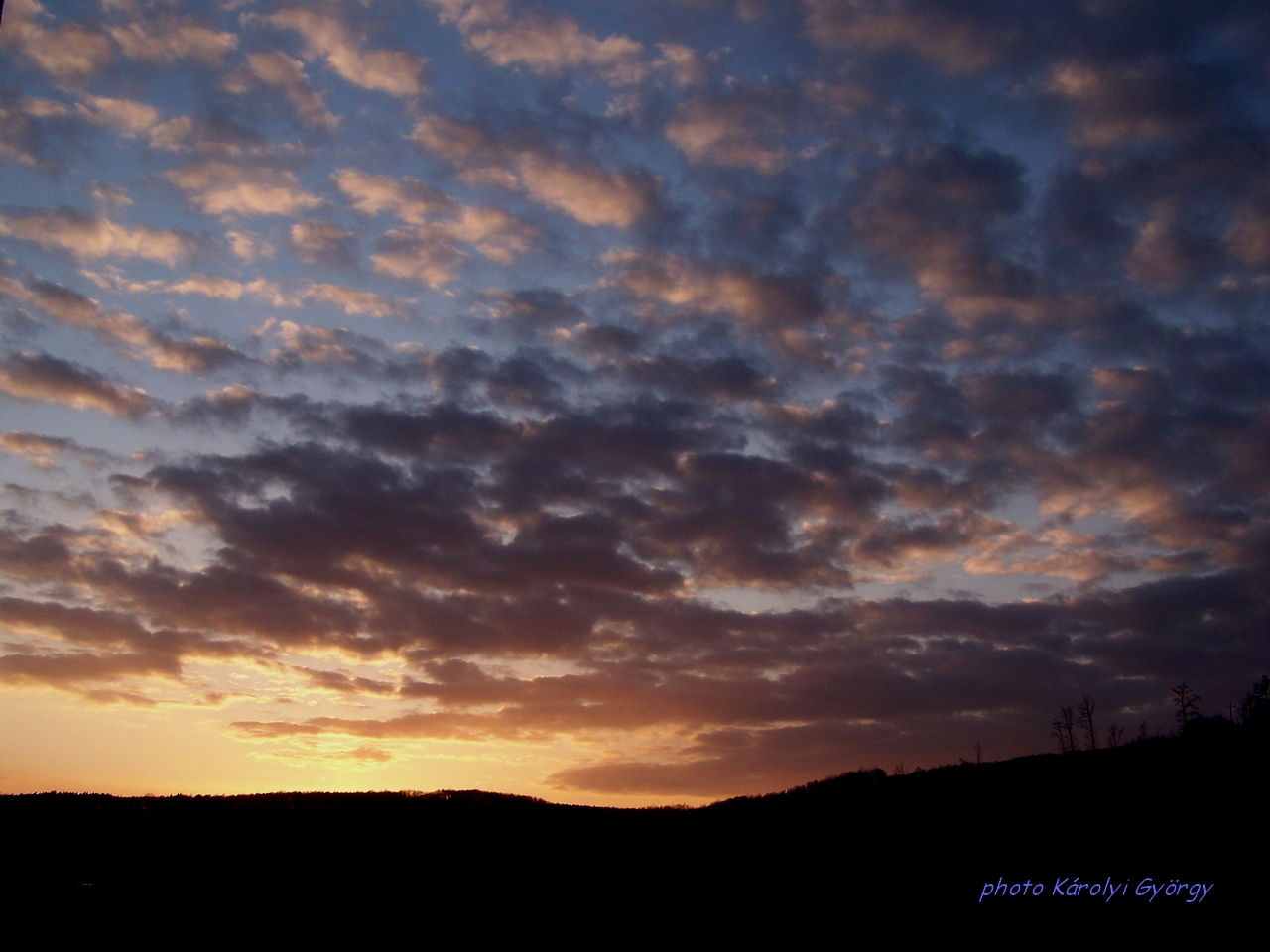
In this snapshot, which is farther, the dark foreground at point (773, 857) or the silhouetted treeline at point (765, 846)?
the silhouetted treeline at point (765, 846)

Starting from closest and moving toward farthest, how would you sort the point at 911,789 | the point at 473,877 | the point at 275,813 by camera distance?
the point at 473,877, the point at 911,789, the point at 275,813

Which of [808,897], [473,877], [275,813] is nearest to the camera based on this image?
[808,897]

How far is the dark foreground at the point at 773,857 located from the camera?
18.7m

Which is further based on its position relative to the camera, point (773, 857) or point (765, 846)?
point (765, 846)

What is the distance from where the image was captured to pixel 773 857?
78.3 feet

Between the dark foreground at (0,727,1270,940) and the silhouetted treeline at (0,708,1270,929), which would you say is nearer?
the dark foreground at (0,727,1270,940)

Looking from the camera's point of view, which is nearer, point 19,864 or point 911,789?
point 19,864

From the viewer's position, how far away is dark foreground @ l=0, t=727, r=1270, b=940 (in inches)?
735

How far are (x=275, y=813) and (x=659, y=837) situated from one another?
1565 cm

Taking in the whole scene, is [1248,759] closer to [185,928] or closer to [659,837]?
[659,837]

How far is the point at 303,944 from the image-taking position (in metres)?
19.1

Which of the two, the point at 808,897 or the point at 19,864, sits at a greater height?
the point at 19,864

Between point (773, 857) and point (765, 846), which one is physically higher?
point (765, 846)

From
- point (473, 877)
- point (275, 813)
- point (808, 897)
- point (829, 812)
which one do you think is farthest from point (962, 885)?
point (275, 813)
